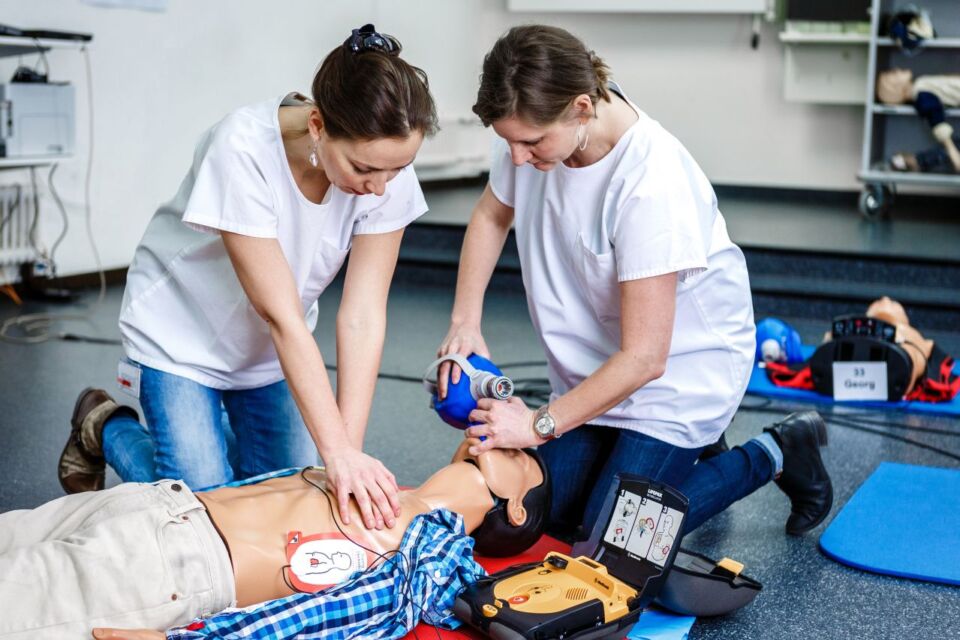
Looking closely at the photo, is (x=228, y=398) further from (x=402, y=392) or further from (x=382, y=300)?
(x=402, y=392)

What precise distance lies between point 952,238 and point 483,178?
117 inches

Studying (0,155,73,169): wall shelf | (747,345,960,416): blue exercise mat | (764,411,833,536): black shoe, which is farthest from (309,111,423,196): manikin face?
(0,155,73,169): wall shelf

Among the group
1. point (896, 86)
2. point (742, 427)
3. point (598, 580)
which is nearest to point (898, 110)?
point (896, 86)

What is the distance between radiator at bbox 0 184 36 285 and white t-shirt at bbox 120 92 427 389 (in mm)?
2637

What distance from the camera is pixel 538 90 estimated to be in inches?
71.0

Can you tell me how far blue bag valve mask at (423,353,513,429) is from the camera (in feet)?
6.72

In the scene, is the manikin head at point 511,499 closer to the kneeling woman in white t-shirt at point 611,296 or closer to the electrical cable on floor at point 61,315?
the kneeling woman in white t-shirt at point 611,296

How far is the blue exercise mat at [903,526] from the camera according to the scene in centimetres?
224

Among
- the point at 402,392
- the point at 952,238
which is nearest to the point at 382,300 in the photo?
the point at 402,392

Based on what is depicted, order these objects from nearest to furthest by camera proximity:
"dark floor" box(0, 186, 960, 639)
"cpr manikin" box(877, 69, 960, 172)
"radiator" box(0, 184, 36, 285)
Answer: "dark floor" box(0, 186, 960, 639)
"radiator" box(0, 184, 36, 285)
"cpr manikin" box(877, 69, 960, 172)

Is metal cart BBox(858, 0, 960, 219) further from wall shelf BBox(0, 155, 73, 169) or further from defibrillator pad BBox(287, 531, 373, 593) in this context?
defibrillator pad BBox(287, 531, 373, 593)

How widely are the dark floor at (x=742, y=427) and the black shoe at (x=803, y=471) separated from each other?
0.21ft

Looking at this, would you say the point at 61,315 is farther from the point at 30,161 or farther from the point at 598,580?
the point at 598,580

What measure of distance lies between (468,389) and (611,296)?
0.32 metres
